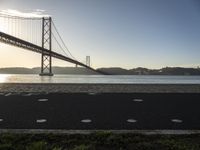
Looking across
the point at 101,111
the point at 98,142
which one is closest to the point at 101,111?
the point at 101,111

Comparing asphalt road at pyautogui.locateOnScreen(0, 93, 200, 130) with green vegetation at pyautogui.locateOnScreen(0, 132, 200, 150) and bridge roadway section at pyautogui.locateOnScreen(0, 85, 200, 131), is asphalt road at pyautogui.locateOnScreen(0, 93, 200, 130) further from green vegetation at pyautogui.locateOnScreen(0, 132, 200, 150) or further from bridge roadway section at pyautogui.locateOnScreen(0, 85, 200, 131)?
green vegetation at pyautogui.locateOnScreen(0, 132, 200, 150)

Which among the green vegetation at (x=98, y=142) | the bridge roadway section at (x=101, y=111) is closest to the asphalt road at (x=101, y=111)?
the bridge roadway section at (x=101, y=111)

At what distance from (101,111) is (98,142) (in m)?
3.27

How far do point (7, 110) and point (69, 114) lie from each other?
175 centimetres

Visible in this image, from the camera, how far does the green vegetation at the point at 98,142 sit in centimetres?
518

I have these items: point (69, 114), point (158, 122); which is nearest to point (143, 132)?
point (158, 122)

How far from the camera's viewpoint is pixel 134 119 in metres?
7.95

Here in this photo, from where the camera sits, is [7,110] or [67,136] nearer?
[67,136]

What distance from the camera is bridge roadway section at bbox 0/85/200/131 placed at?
24.4 feet

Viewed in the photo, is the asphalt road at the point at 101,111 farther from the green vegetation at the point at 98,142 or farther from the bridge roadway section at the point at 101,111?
the green vegetation at the point at 98,142

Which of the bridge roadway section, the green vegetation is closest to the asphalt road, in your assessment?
the bridge roadway section

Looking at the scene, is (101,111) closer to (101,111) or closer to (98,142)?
(101,111)

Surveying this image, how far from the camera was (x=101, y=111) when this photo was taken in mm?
8781

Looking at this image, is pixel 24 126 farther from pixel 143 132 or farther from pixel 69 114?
pixel 143 132
